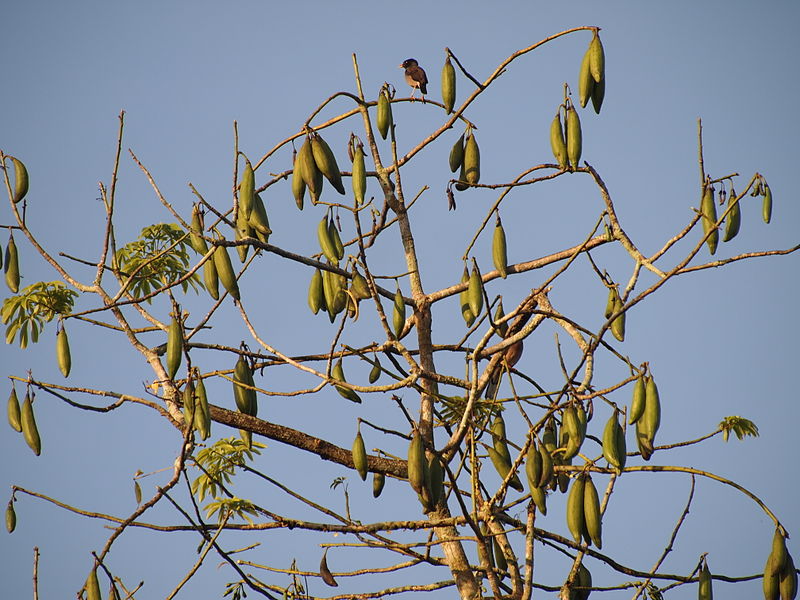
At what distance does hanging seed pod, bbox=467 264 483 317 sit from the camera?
427cm

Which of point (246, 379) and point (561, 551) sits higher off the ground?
point (246, 379)

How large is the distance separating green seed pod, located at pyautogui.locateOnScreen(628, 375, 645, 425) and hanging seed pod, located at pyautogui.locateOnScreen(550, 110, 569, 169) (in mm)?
1174

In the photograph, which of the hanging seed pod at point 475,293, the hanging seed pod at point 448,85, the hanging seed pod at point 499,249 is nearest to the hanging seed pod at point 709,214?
the hanging seed pod at point 499,249

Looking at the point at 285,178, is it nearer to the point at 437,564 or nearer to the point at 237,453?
the point at 237,453

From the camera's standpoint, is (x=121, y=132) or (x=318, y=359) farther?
(x=318, y=359)

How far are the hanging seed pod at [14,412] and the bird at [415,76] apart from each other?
252cm

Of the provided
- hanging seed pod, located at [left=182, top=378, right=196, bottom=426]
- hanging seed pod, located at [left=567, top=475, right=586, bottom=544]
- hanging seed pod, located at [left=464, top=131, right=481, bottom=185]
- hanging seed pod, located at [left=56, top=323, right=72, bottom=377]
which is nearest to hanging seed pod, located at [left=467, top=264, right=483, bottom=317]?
hanging seed pod, located at [left=464, top=131, right=481, bottom=185]

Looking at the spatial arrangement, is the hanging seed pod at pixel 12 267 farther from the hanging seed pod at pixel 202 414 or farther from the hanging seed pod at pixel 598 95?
the hanging seed pod at pixel 598 95

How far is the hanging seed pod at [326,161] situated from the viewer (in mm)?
4129

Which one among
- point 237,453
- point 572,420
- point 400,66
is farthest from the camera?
point 400,66

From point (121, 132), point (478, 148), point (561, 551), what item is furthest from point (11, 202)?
point (561, 551)

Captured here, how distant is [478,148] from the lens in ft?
16.0

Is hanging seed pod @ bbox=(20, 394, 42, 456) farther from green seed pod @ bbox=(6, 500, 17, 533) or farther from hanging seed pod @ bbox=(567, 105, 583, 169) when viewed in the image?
hanging seed pod @ bbox=(567, 105, 583, 169)

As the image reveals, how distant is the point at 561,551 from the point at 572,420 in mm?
1107
